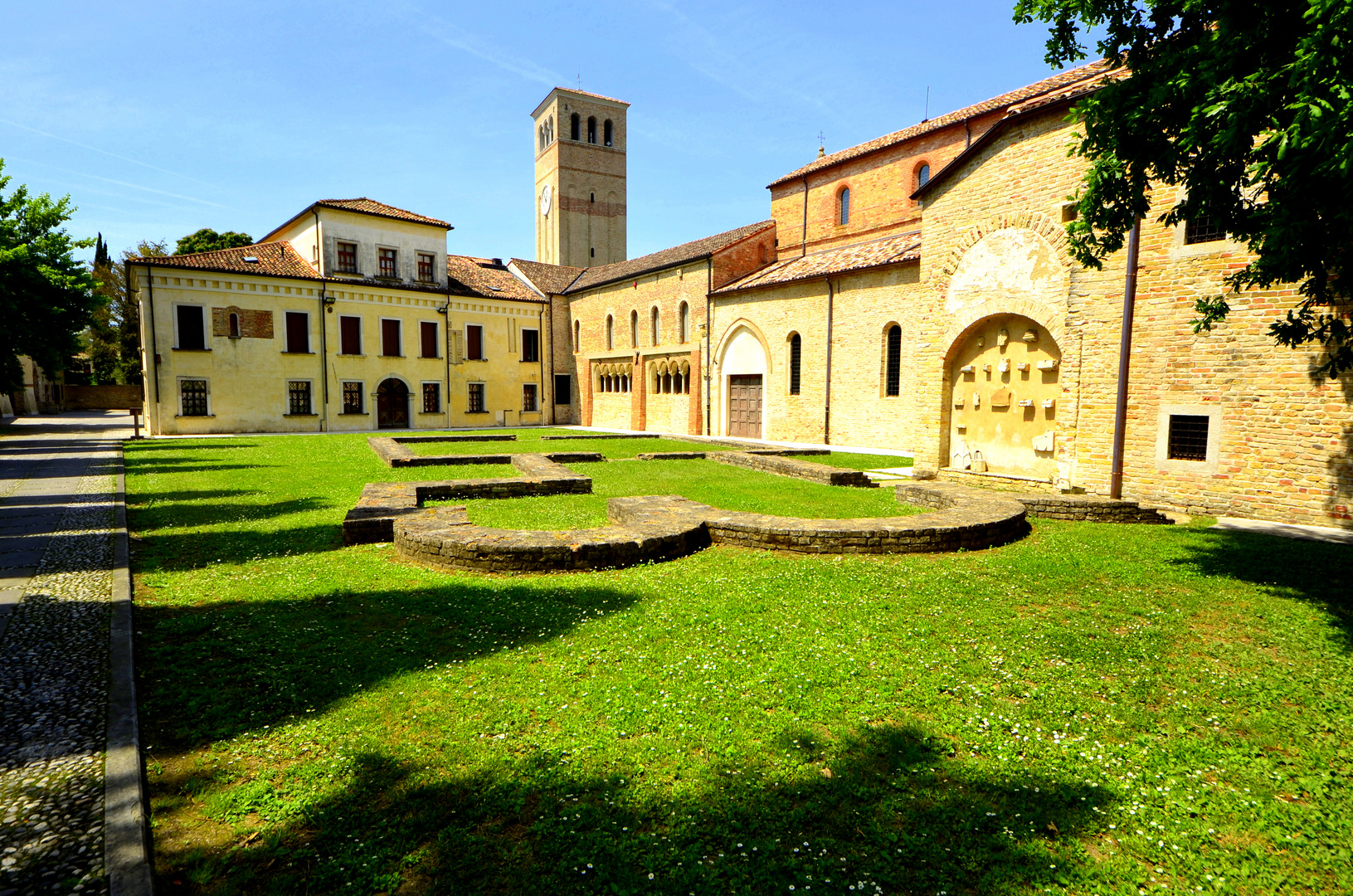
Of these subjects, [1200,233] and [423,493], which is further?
[423,493]

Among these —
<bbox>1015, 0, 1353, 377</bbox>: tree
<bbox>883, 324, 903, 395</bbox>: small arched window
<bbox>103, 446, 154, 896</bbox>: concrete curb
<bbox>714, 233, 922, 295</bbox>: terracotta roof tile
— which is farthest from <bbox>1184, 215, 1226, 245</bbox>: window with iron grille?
<bbox>103, 446, 154, 896</bbox>: concrete curb

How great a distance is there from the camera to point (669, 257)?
32.1m

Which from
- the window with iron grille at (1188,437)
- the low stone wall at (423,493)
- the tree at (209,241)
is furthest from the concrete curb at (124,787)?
the tree at (209,241)

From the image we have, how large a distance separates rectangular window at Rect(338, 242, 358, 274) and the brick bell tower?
2159cm

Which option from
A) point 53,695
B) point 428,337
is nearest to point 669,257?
point 428,337

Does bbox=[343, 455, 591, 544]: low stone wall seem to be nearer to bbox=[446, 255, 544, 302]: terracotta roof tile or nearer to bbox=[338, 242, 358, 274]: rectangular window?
bbox=[338, 242, 358, 274]: rectangular window

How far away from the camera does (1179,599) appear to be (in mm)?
6207

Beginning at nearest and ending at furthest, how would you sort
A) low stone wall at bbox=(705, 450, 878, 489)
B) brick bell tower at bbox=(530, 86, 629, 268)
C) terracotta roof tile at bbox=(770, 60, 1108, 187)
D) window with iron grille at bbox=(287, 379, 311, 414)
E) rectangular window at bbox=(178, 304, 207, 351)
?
low stone wall at bbox=(705, 450, 878, 489), terracotta roof tile at bbox=(770, 60, 1108, 187), rectangular window at bbox=(178, 304, 207, 351), window with iron grille at bbox=(287, 379, 311, 414), brick bell tower at bbox=(530, 86, 629, 268)

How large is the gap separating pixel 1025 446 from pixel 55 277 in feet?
99.1

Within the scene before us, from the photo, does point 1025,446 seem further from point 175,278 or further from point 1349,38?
point 175,278

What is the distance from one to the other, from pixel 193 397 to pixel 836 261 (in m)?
26.8

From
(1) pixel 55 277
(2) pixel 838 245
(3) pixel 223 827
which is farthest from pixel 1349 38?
(1) pixel 55 277

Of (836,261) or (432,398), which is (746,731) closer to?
(836,261)

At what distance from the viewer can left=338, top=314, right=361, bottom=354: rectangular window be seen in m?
30.7
